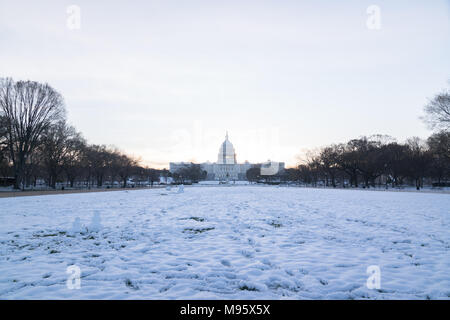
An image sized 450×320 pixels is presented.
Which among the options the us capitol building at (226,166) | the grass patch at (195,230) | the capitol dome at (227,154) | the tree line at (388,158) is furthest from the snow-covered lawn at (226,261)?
the capitol dome at (227,154)

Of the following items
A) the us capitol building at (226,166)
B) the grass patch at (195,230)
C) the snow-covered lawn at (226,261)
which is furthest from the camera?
the us capitol building at (226,166)

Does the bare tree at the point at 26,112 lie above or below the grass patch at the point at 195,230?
above

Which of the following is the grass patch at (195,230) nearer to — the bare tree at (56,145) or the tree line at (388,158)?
the bare tree at (56,145)

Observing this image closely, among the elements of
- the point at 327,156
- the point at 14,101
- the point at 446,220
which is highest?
the point at 14,101

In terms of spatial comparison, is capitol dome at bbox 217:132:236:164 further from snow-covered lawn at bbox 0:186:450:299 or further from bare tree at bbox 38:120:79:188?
snow-covered lawn at bbox 0:186:450:299

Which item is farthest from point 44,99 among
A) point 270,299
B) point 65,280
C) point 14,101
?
point 270,299

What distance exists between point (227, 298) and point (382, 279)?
9.17 feet

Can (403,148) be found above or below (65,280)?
above

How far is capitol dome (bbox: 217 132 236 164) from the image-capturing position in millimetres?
186375

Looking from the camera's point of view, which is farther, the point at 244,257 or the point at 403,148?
the point at 403,148

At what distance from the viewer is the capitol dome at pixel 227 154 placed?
7338 inches
